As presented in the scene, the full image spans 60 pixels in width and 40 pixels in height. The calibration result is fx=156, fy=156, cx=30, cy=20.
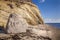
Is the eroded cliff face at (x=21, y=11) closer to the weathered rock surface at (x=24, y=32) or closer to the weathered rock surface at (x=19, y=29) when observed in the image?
the weathered rock surface at (x=19, y=29)

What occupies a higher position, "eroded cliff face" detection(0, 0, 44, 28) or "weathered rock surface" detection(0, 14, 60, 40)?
"eroded cliff face" detection(0, 0, 44, 28)

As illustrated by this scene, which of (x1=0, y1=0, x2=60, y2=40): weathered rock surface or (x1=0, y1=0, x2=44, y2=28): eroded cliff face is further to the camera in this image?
(x1=0, y1=0, x2=44, y2=28): eroded cliff face

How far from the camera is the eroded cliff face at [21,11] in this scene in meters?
3.14

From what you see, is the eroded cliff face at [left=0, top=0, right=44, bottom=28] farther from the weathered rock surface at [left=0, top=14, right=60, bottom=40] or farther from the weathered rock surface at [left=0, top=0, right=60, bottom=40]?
the weathered rock surface at [left=0, top=14, right=60, bottom=40]

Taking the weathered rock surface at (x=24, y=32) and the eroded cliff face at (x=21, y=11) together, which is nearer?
the weathered rock surface at (x=24, y=32)

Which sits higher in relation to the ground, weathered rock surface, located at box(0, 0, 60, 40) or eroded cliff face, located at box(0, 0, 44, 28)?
eroded cliff face, located at box(0, 0, 44, 28)

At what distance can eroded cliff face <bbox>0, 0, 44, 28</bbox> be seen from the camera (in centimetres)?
314

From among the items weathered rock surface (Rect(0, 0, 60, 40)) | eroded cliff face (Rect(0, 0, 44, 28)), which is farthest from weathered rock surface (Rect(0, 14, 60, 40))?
eroded cliff face (Rect(0, 0, 44, 28))

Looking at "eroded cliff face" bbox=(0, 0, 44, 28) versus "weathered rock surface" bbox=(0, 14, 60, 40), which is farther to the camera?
"eroded cliff face" bbox=(0, 0, 44, 28)

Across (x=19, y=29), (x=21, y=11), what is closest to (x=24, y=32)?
(x=19, y=29)

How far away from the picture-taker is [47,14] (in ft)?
9.11

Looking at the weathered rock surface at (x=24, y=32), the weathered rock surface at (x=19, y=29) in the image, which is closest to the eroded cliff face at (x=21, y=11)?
the weathered rock surface at (x=19, y=29)

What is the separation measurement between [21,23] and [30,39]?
0.44 metres

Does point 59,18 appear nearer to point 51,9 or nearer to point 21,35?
point 51,9
